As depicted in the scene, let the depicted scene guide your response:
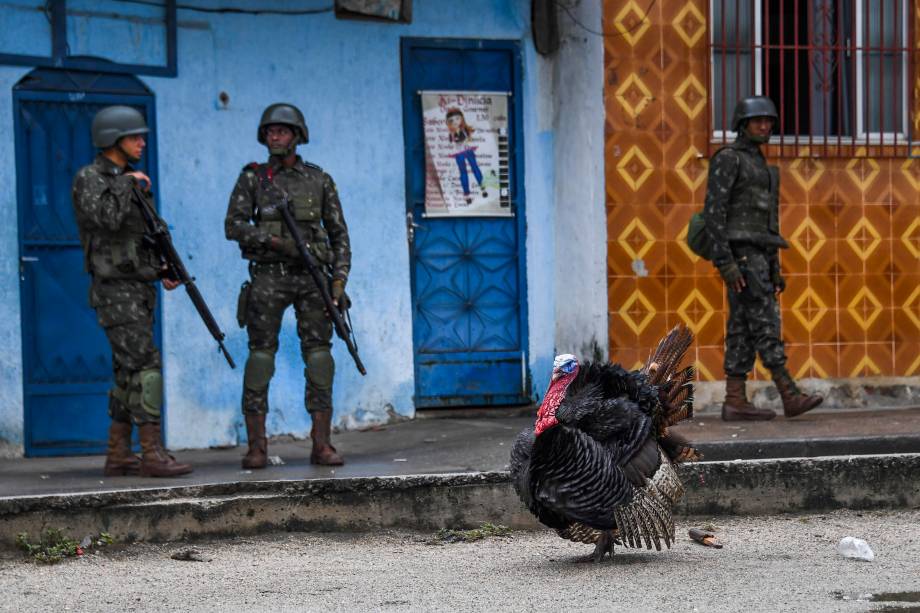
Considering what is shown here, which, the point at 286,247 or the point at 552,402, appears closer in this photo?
the point at 552,402

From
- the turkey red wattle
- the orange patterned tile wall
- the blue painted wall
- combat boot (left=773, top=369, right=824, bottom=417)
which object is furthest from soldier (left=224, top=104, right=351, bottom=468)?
combat boot (left=773, top=369, right=824, bottom=417)

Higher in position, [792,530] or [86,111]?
[86,111]

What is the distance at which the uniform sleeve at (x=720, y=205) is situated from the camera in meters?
9.13

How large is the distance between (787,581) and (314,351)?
3216 millimetres

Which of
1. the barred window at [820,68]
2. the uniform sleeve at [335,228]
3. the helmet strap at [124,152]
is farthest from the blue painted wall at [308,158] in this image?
the uniform sleeve at [335,228]

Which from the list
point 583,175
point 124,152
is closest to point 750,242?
point 583,175

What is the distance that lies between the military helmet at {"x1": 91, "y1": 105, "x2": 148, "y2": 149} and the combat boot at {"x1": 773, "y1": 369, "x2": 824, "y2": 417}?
13.7 feet

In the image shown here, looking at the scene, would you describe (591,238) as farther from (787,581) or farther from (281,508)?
(787,581)

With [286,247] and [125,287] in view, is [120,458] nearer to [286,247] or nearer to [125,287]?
[125,287]

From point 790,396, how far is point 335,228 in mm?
3100

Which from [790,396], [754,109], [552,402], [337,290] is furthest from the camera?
[790,396]

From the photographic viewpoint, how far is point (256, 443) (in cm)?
814

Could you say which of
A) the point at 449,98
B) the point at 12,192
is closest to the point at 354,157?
the point at 449,98

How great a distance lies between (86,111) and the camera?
909 cm
